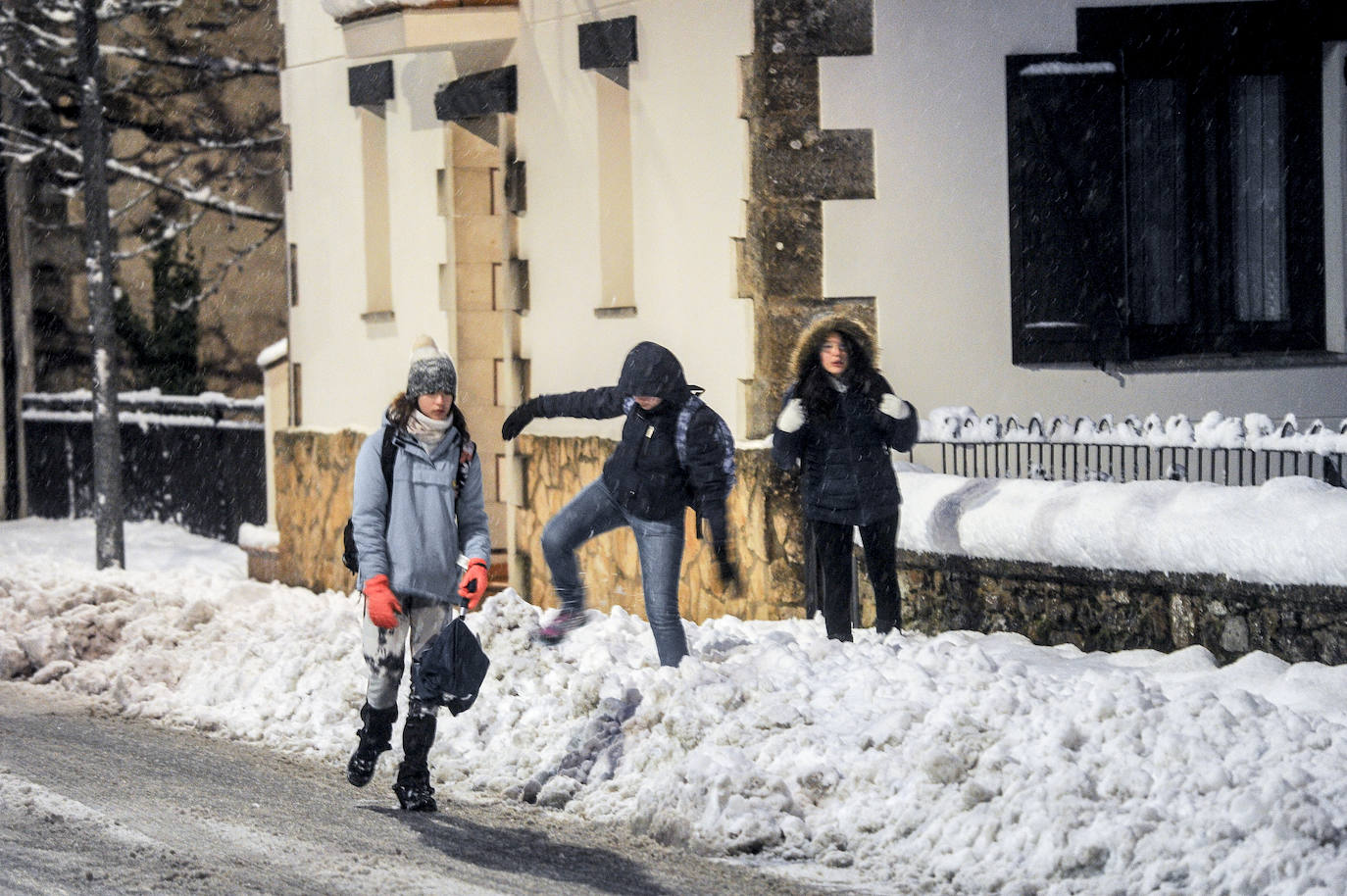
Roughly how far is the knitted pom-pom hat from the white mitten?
2650 mm

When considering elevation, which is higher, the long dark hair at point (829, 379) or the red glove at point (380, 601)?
the long dark hair at point (829, 379)

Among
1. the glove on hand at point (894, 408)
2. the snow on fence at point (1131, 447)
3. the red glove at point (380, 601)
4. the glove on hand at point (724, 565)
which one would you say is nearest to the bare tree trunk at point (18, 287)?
the snow on fence at point (1131, 447)

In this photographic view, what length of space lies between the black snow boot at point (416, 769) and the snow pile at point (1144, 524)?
3334 mm

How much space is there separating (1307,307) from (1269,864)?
253 inches

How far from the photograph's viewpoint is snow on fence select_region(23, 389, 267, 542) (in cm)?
1919

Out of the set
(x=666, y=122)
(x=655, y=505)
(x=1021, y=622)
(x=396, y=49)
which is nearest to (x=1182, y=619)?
(x=1021, y=622)

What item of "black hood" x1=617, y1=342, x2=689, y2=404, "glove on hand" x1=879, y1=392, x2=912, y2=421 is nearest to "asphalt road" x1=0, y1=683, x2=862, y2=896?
"black hood" x1=617, y1=342, x2=689, y2=404

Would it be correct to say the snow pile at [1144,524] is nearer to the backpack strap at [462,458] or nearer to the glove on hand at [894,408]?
the glove on hand at [894,408]

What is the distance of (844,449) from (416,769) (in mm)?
2921

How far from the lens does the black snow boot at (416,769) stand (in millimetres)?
7426

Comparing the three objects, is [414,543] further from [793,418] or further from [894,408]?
[894,408]

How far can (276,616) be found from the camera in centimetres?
1238

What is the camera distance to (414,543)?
736 centimetres

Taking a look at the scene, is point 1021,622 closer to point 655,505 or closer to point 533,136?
point 655,505
